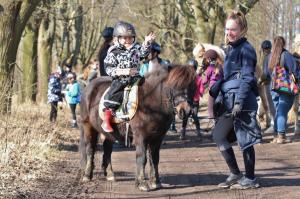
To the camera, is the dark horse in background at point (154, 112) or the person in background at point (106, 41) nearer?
the dark horse in background at point (154, 112)

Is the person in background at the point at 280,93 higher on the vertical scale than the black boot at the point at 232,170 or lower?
higher

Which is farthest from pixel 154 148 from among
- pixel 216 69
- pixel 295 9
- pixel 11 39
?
pixel 295 9

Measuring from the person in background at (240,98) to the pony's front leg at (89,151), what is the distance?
2290 millimetres

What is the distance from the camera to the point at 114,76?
1018cm

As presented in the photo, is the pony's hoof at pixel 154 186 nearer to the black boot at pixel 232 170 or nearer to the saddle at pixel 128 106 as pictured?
the black boot at pixel 232 170

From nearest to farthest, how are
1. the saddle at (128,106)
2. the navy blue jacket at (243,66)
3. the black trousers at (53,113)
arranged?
the navy blue jacket at (243,66) → the saddle at (128,106) → the black trousers at (53,113)

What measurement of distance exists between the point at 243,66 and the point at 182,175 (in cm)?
257

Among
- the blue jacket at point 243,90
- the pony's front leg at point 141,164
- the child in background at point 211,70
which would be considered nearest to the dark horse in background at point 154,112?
the pony's front leg at point 141,164

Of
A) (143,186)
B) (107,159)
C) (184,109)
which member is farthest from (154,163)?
(107,159)

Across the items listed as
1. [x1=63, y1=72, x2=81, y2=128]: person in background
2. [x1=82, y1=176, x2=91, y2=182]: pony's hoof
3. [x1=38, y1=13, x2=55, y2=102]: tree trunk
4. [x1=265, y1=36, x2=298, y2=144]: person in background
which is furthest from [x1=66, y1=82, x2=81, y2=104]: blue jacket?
[x1=82, y1=176, x2=91, y2=182]: pony's hoof

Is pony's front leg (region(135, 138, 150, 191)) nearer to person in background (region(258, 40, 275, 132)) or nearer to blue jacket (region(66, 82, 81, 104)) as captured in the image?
person in background (region(258, 40, 275, 132))

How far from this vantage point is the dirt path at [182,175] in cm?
949

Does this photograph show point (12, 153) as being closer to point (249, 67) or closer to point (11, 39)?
point (249, 67)

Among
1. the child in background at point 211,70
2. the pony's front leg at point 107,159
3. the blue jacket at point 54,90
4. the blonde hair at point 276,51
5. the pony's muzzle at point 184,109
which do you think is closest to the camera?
the pony's muzzle at point 184,109
